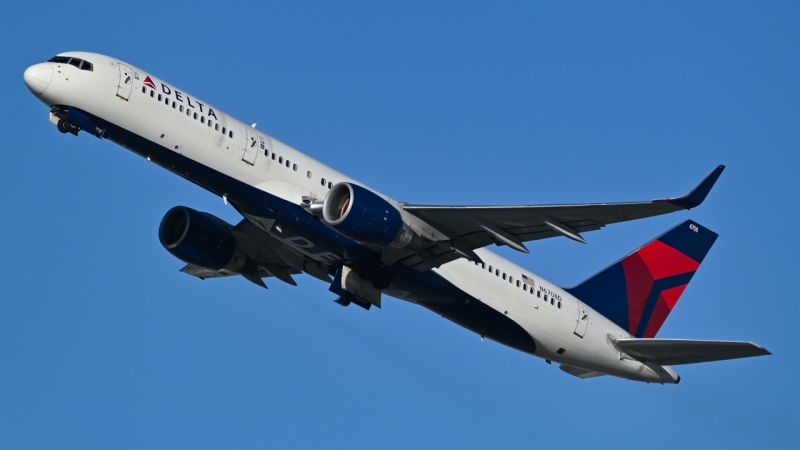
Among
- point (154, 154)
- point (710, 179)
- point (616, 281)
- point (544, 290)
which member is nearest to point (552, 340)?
point (544, 290)

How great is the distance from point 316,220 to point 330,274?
4107 mm

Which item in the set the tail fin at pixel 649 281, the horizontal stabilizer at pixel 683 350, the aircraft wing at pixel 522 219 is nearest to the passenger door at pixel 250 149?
the aircraft wing at pixel 522 219

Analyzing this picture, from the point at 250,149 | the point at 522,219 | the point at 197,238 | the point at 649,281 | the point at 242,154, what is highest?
the point at 649,281

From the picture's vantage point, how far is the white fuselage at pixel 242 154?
32750 millimetres

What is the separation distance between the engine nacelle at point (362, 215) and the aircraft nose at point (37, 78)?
9273mm

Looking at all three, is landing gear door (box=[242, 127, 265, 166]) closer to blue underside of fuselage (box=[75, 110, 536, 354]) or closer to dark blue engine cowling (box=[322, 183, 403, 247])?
blue underside of fuselage (box=[75, 110, 536, 354])

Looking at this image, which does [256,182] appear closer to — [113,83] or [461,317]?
[113,83]

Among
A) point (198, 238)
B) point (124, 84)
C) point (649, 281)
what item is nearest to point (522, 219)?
point (649, 281)

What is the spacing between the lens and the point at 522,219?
109ft

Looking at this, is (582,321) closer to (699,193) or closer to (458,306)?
(458,306)

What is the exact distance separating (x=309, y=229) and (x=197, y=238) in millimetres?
6503

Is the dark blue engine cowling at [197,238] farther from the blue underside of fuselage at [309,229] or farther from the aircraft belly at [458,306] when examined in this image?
the aircraft belly at [458,306]

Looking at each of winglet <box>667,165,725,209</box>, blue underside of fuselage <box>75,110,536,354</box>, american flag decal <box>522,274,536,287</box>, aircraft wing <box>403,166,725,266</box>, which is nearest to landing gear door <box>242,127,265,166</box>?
blue underside of fuselage <box>75,110,536,354</box>

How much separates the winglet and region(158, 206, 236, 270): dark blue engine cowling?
57.7 feet
